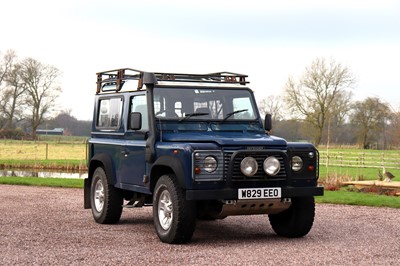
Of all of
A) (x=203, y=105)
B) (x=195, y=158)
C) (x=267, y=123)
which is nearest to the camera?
(x=195, y=158)

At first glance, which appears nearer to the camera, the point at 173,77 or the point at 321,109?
the point at 173,77

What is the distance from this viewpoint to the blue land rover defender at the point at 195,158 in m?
8.94

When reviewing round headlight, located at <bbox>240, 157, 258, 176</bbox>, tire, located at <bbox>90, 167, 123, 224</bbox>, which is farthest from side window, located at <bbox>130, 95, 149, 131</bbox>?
round headlight, located at <bbox>240, 157, 258, 176</bbox>

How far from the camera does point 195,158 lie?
8.78 meters

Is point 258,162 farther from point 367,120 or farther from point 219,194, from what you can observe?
point 367,120

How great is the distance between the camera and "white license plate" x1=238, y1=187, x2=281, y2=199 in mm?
8959

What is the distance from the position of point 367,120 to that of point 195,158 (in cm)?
5778

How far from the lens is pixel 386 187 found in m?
18.8

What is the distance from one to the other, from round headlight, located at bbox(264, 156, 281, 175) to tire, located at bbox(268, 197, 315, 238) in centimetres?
97

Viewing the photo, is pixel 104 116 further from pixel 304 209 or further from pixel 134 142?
pixel 304 209

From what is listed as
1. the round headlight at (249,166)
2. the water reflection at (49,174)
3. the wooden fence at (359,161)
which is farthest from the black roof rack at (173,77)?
the wooden fence at (359,161)

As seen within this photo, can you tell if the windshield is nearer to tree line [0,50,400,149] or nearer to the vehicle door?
the vehicle door

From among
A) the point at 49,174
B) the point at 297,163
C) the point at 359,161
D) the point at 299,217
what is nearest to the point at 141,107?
the point at 297,163

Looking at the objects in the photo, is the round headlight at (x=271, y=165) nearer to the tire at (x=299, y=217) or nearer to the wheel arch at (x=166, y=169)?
the tire at (x=299, y=217)
